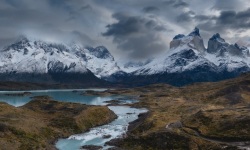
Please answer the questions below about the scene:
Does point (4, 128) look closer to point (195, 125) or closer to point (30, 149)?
point (30, 149)

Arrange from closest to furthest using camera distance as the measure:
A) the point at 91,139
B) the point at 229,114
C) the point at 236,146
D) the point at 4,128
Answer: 1. the point at 236,146
2. the point at 4,128
3. the point at 91,139
4. the point at 229,114

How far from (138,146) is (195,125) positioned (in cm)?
2494

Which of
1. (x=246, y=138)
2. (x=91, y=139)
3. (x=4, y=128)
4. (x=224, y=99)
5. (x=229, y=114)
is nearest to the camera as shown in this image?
(x=246, y=138)

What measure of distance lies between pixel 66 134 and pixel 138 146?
1095 inches

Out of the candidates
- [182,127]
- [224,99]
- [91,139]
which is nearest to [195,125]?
[182,127]

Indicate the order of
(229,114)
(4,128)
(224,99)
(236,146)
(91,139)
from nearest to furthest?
(236,146), (4,128), (91,139), (229,114), (224,99)

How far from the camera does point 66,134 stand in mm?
109500

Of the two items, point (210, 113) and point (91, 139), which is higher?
point (210, 113)

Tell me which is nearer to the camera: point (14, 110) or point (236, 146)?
point (236, 146)

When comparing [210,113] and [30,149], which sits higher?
[210,113]

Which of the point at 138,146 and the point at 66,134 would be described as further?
the point at 66,134

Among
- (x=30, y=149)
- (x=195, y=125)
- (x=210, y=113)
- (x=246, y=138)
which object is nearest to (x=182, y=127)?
(x=195, y=125)

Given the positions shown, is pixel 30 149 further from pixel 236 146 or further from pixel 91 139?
pixel 236 146

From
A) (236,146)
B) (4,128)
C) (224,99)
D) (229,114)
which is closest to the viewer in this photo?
(236,146)
